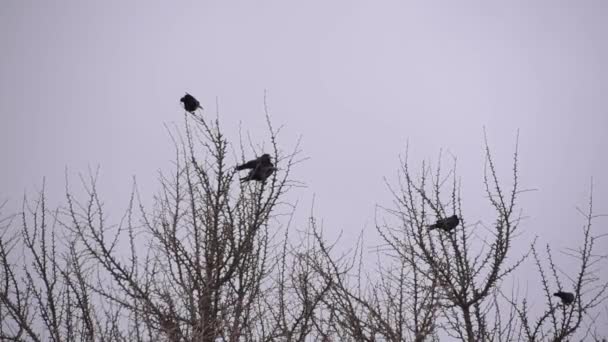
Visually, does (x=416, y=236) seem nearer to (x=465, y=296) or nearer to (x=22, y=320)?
(x=465, y=296)

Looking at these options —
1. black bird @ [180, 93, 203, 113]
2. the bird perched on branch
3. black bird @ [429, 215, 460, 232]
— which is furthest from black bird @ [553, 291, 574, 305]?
black bird @ [180, 93, 203, 113]

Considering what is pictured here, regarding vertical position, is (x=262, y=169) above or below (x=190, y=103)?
below

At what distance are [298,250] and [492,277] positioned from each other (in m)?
2.22

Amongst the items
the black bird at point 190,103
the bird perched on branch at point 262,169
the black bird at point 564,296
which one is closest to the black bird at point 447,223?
the black bird at point 564,296

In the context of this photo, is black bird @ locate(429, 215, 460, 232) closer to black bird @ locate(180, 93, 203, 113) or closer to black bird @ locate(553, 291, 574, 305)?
black bird @ locate(553, 291, 574, 305)

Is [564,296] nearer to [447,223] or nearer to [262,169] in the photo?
[447,223]

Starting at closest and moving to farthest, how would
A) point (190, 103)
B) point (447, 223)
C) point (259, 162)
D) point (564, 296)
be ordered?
point (259, 162) → point (447, 223) → point (564, 296) → point (190, 103)

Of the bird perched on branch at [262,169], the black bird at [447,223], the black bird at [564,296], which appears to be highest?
the bird perched on branch at [262,169]

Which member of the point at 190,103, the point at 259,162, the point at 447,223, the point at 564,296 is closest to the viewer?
the point at 259,162

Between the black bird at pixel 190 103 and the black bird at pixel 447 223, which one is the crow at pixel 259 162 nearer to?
the black bird at pixel 190 103

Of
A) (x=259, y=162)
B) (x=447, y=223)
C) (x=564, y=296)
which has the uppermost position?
(x=259, y=162)

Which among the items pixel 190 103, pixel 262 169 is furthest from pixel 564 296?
pixel 190 103

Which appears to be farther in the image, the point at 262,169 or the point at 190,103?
the point at 190,103

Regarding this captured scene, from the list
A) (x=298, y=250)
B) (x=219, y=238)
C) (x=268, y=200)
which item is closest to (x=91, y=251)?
(x=219, y=238)
